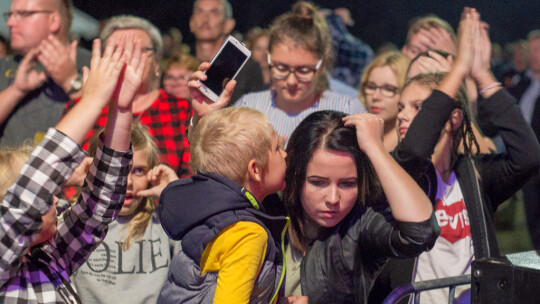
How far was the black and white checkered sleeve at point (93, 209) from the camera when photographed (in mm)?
1754

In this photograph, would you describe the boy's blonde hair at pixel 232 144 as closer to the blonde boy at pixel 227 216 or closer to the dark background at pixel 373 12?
the blonde boy at pixel 227 216

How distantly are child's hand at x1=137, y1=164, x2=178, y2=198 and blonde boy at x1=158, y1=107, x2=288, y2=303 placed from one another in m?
0.61

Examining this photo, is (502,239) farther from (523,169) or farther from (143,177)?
(143,177)

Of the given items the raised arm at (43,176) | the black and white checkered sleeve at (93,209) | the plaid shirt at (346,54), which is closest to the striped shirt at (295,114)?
the black and white checkered sleeve at (93,209)

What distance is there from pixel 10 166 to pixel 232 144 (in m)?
0.64

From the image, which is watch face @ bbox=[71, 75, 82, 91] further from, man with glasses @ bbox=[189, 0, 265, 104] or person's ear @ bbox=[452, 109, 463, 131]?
person's ear @ bbox=[452, 109, 463, 131]

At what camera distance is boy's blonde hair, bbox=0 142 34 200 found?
Result: 1761 mm

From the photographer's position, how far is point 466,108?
8.45ft

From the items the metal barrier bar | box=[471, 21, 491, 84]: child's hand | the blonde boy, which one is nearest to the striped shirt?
box=[471, 21, 491, 84]: child's hand

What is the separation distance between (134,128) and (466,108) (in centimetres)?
137

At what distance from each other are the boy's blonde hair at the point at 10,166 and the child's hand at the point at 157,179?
26.0 inches

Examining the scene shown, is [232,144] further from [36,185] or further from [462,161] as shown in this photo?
[462,161]

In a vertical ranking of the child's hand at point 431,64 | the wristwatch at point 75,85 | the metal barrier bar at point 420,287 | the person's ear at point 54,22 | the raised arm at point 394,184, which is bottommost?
the metal barrier bar at point 420,287

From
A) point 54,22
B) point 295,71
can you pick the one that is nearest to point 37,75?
point 54,22
